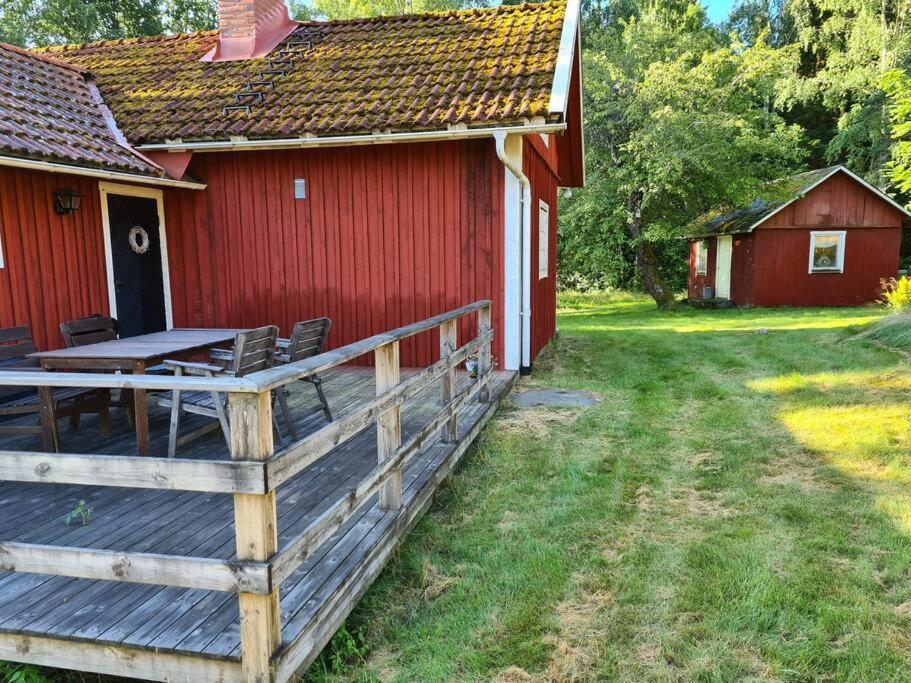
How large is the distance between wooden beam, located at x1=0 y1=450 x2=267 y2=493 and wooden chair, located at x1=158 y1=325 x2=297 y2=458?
59.6 inches

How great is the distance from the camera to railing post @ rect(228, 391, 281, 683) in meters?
1.99

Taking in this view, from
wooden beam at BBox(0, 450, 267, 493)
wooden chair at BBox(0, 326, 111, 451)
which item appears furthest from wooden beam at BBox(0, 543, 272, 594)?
wooden chair at BBox(0, 326, 111, 451)

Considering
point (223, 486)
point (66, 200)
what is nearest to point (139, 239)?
point (66, 200)

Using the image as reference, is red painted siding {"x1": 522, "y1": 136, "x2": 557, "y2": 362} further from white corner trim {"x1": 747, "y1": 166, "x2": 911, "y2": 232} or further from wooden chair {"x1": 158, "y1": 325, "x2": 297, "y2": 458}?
white corner trim {"x1": 747, "y1": 166, "x2": 911, "y2": 232}

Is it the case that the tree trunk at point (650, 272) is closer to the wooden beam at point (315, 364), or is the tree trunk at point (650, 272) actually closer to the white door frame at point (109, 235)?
the white door frame at point (109, 235)

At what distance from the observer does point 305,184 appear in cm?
700

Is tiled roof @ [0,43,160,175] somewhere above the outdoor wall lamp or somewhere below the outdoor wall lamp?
above

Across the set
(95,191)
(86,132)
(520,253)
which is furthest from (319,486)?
(86,132)

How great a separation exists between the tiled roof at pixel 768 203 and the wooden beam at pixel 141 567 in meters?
16.3

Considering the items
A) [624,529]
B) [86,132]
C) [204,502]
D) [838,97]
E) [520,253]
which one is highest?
[838,97]

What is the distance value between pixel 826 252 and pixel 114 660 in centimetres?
1883

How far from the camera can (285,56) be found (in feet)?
26.6

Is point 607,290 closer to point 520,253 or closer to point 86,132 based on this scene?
point 520,253

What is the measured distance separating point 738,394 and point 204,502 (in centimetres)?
529
